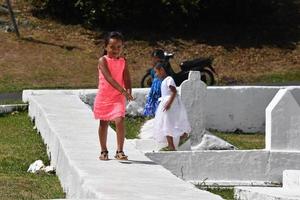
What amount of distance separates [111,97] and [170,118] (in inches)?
147

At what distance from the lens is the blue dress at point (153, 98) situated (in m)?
13.6

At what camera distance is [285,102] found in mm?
12094

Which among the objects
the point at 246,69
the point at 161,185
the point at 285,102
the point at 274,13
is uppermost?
the point at 274,13

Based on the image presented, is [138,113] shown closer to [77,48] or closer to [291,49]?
[77,48]

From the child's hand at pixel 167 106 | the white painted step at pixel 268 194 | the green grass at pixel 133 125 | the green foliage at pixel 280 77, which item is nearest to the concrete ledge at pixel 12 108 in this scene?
the green grass at pixel 133 125

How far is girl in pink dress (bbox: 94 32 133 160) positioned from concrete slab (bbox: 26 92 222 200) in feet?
0.78

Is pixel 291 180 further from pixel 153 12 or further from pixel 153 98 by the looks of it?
pixel 153 12

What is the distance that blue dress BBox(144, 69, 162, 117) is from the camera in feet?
44.7

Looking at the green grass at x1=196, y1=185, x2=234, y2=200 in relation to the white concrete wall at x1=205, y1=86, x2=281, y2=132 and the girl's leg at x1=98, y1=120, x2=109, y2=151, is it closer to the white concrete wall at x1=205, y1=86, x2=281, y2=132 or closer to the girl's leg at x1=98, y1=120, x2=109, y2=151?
the girl's leg at x1=98, y1=120, x2=109, y2=151

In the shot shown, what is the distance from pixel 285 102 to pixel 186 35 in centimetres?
1555

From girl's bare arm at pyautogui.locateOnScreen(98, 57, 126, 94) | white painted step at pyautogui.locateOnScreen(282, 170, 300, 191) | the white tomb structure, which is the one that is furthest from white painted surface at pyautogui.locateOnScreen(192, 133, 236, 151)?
girl's bare arm at pyautogui.locateOnScreen(98, 57, 126, 94)

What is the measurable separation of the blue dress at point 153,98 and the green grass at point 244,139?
1.29 metres

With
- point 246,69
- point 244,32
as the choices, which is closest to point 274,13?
point 244,32

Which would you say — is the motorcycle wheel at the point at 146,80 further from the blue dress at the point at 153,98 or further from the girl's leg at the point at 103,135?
the girl's leg at the point at 103,135
